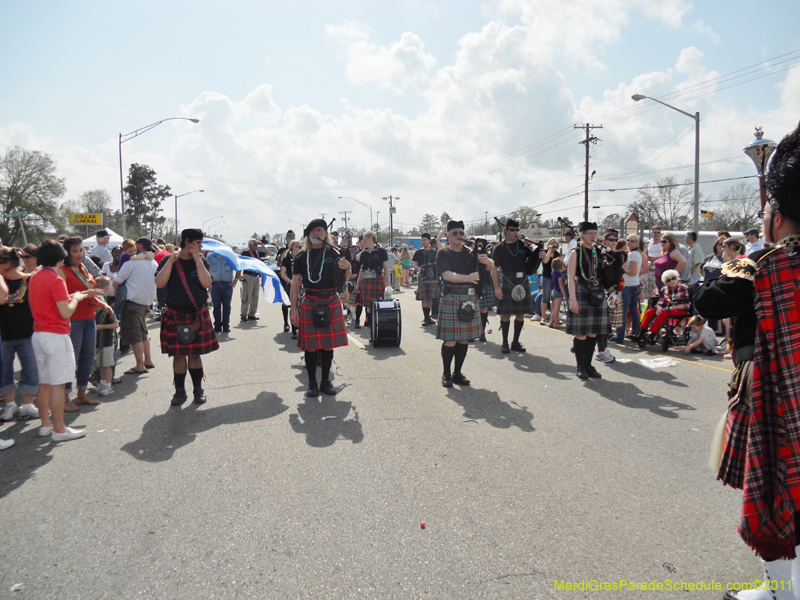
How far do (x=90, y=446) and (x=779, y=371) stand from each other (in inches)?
200

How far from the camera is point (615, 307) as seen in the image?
9.24 m

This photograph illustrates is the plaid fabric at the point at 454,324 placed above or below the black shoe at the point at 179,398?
above

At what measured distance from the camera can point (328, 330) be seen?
6125mm

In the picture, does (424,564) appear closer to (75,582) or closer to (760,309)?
(75,582)

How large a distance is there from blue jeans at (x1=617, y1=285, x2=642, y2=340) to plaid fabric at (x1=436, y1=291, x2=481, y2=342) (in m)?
4.29

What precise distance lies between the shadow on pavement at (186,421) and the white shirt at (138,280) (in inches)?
81.8

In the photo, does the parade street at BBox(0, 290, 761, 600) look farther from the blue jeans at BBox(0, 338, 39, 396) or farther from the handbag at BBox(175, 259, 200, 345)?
the handbag at BBox(175, 259, 200, 345)

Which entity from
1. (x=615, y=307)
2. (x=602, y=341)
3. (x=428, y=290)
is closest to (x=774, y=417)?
(x=602, y=341)

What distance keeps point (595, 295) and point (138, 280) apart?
6285 mm

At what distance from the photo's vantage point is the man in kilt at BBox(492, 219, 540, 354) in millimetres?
8633

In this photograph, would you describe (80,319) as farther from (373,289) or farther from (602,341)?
(602,341)

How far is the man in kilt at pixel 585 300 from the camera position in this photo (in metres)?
6.67

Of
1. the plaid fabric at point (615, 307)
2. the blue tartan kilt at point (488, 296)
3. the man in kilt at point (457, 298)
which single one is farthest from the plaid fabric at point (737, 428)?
the blue tartan kilt at point (488, 296)

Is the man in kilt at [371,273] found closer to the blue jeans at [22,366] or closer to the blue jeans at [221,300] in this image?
the blue jeans at [221,300]
